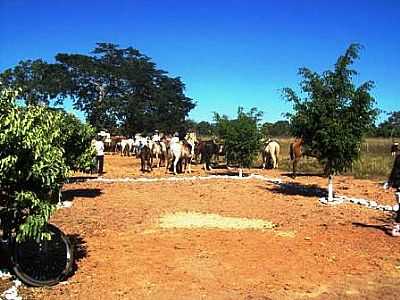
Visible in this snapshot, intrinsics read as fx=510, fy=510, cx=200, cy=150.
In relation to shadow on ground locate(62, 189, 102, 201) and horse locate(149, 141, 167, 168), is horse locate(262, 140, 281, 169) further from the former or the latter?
shadow on ground locate(62, 189, 102, 201)

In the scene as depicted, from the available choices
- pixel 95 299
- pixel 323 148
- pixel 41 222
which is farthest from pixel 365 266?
pixel 323 148

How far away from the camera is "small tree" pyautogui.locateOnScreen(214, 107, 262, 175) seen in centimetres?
2139

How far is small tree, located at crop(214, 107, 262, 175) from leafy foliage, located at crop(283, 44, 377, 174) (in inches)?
210

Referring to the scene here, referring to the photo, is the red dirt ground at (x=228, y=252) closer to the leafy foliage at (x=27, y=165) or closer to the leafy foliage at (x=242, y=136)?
the leafy foliage at (x=27, y=165)

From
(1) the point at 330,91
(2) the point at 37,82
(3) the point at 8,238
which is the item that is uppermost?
(2) the point at 37,82

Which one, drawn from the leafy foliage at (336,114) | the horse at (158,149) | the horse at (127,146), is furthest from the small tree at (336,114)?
the horse at (127,146)

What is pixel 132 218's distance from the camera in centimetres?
1245

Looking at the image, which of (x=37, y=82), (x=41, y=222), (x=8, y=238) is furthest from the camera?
(x=37, y=82)

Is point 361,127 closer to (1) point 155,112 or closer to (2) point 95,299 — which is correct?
(2) point 95,299

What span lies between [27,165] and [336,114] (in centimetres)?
1082

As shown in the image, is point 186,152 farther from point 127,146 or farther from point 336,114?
point 127,146

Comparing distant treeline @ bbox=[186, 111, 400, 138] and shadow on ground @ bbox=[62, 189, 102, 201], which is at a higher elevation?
distant treeline @ bbox=[186, 111, 400, 138]

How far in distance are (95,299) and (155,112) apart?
48503mm

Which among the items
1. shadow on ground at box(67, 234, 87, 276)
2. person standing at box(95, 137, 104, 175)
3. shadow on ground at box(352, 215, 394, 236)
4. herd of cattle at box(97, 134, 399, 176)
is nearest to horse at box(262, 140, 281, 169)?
herd of cattle at box(97, 134, 399, 176)
